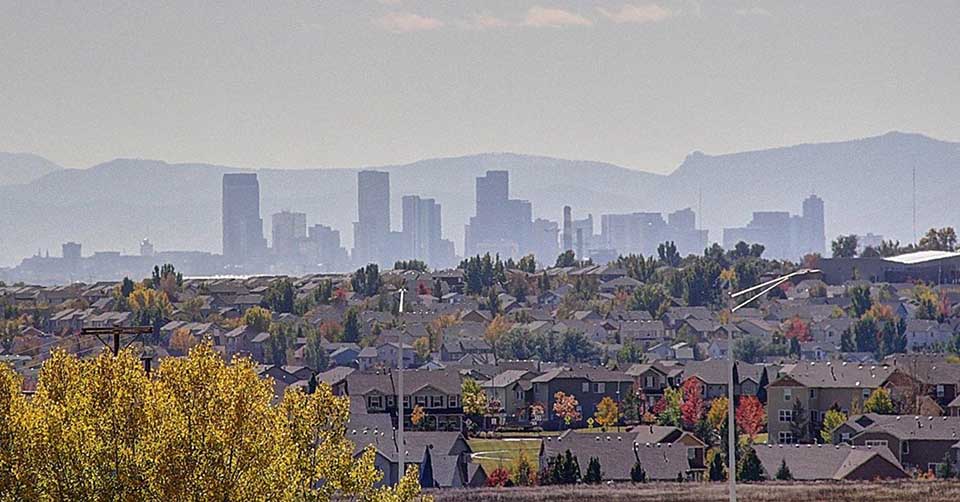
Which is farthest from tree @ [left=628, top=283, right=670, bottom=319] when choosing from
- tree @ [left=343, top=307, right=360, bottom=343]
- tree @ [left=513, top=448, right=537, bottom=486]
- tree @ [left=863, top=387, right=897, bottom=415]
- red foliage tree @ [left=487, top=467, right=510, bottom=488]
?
red foliage tree @ [left=487, top=467, right=510, bottom=488]

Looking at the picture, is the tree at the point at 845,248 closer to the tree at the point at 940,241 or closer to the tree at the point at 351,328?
the tree at the point at 940,241

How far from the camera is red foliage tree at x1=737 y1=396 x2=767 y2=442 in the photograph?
71875mm

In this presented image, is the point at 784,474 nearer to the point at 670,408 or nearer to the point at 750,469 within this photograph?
the point at 750,469

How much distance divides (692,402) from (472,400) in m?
8.52

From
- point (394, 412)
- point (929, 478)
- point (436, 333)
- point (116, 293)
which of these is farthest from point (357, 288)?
point (929, 478)

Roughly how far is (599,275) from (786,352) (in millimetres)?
41220

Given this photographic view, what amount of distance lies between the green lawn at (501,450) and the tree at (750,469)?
7230 millimetres

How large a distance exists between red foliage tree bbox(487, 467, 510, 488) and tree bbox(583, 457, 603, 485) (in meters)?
2.40

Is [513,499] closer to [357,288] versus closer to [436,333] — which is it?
[436,333]

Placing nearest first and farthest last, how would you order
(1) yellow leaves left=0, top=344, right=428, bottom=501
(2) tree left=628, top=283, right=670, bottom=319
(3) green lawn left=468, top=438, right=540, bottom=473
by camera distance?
(1) yellow leaves left=0, top=344, right=428, bottom=501 < (3) green lawn left=468, top=438, right=540, bottom=473 < (2) tree left=628, top=283, right=670, bottom=319

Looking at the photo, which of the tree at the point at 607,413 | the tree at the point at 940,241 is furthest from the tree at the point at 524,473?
the tree at the point at 940,241

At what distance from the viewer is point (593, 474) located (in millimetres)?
57188

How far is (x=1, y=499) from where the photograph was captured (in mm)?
23516

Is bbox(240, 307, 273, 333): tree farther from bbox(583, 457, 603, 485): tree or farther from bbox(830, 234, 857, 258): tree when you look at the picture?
bbox(830, 234, 857, 258): tree
